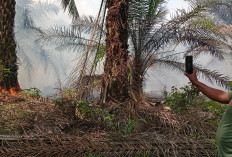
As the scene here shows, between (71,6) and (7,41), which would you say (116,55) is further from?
(71,6)

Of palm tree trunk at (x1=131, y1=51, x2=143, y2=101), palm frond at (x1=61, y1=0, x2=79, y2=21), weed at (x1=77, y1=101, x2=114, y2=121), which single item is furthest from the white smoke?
weed at (x1=77, y1=101, x2=114, y2=121)

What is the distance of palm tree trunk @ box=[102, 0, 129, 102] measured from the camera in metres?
5.12

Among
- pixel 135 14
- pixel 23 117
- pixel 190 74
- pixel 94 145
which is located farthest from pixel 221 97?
pixel 135 14

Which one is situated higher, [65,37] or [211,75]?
[65,37]

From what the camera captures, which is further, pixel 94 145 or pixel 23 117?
pixel 23 117

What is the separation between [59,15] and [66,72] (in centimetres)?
256

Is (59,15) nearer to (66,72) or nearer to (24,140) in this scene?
(66,72)

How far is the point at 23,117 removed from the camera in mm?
4250

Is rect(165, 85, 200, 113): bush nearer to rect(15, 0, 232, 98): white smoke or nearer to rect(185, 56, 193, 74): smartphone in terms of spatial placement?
rect(185, 56, 193, 74): smartphone

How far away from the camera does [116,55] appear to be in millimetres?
5145

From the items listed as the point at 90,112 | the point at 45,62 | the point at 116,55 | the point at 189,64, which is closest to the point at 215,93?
the point at 189,64

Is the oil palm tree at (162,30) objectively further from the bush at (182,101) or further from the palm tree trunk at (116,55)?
the palm tree trunk at (116,55)

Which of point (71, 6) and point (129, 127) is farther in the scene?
point (71, 6)

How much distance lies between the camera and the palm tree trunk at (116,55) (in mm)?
5121
